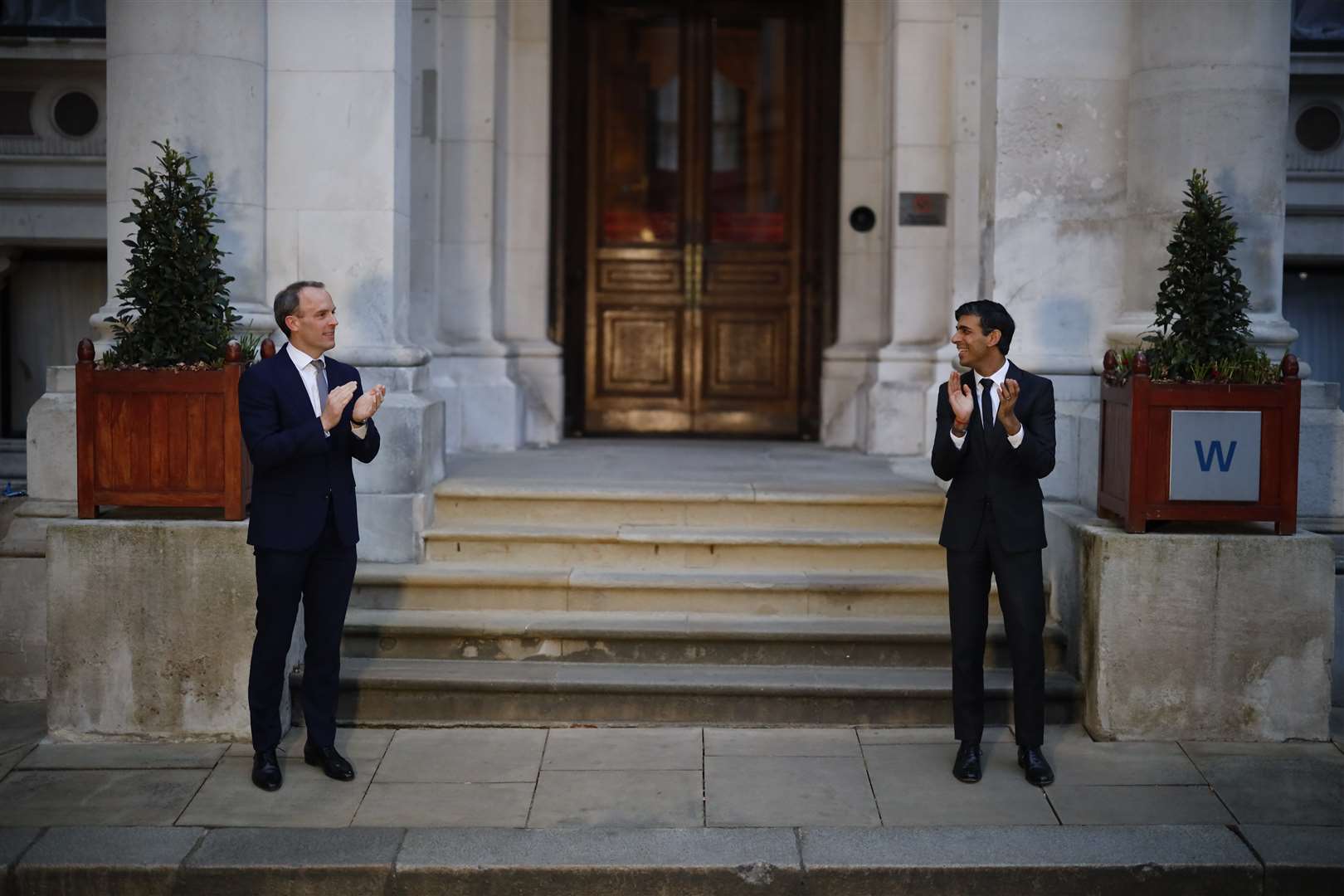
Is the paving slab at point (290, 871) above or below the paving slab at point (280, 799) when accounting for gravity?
below

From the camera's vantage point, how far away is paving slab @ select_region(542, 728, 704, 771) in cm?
651

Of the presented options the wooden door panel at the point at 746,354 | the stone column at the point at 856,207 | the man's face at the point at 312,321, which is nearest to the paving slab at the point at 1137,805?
the man's face at the point at 312,321

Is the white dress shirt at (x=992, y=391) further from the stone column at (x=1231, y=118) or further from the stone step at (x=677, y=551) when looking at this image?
the stone column at (x=1231, y=118)

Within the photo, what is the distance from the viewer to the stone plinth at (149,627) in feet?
22.0

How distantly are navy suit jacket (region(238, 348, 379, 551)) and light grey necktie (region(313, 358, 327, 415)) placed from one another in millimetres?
54

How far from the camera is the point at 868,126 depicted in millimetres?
11680

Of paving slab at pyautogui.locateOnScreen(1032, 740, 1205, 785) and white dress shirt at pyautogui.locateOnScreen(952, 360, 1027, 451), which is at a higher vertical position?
white dress shirt at pyautogui.locateOnScreen(952, 360, 1027, 451)

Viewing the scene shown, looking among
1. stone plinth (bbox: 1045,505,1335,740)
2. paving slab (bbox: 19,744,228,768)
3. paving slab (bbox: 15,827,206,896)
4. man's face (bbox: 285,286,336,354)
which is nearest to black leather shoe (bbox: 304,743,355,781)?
paving slab (bbox: 19,744,228,768)

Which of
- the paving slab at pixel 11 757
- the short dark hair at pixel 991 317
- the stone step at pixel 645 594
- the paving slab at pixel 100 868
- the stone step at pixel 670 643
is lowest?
the paving slab at pixel 100 868

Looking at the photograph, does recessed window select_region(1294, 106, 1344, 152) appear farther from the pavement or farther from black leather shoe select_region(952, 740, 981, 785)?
black leather shoe select_region(952, 740, 981, 785)

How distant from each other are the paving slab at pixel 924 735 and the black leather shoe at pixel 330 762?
7.36 feet

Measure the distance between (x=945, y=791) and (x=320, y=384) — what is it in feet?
9.89

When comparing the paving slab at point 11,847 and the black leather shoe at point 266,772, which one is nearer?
the paving slab at point 11,847

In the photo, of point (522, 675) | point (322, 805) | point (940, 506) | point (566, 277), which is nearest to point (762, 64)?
point (566, 277)
